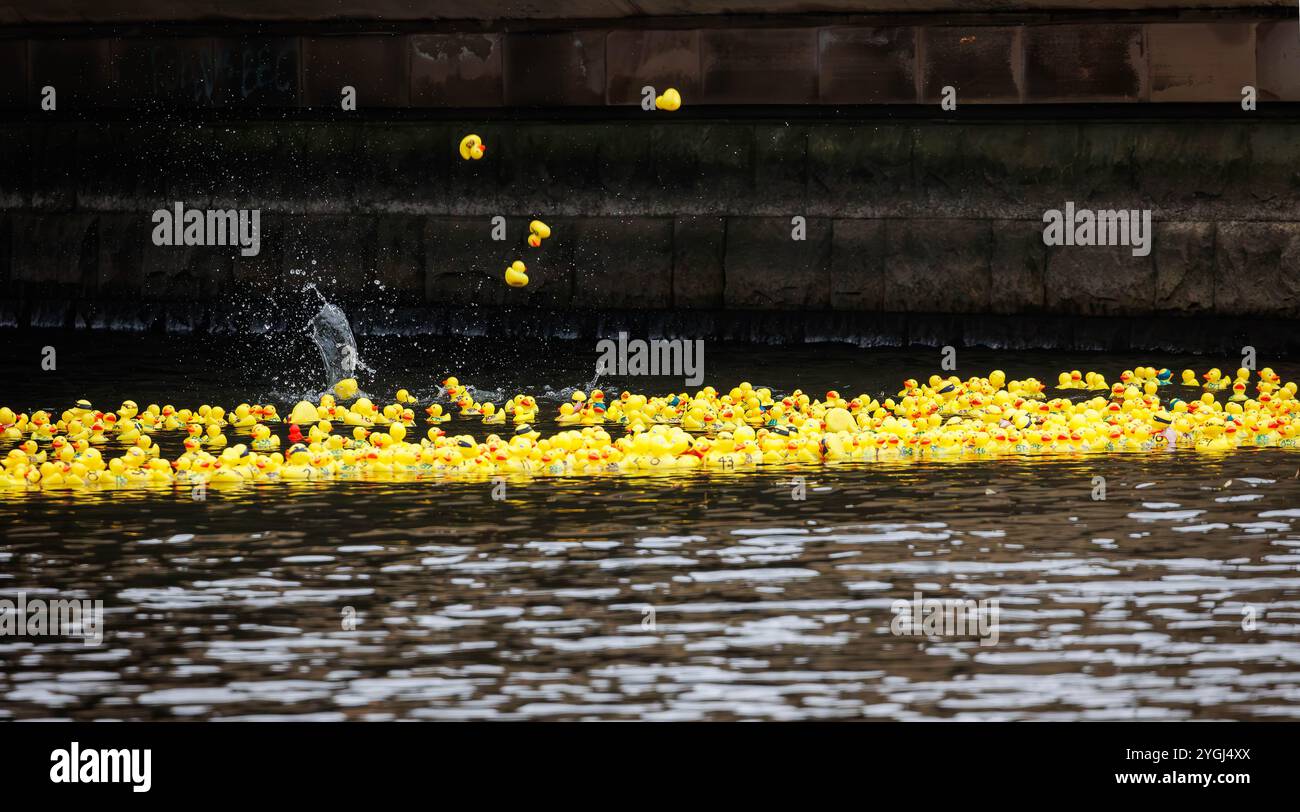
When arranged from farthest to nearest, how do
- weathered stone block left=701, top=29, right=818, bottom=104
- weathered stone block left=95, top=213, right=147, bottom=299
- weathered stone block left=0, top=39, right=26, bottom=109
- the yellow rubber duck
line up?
weathered stone block left=0, top=39, right=26, bottom=109 → weathered stone block left=95, top=213, right=147, bottom=299 → weathered stone block left=701, top=29, right=818, bottom=104 → the yellow rubber duck

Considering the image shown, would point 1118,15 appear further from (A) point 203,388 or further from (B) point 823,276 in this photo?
(A) point 203,388

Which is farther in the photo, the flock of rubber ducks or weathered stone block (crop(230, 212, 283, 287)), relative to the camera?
weathered stone block (crop(230, 212, 283, 287))

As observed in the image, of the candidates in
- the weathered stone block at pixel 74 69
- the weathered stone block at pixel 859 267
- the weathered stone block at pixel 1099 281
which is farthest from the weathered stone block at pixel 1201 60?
the weathered stone block at pixel 74 69

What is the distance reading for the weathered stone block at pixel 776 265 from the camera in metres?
21.8

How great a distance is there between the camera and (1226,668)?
25.9ft

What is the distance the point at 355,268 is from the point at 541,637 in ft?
49.8

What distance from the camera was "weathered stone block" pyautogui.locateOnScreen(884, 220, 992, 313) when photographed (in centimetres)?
2131

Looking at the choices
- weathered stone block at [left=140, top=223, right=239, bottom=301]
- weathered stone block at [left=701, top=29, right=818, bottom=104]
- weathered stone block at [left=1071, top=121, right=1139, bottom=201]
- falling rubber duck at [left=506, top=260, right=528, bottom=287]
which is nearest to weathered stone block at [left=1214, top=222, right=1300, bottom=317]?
weathered stone block at [left=1071, top=121, right=1139, bottom=201]

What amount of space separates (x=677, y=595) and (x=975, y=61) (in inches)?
523

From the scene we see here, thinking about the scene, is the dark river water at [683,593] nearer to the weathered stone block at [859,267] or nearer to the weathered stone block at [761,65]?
the weathered stone block at [859,267]

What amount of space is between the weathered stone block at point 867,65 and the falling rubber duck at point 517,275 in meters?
3.65

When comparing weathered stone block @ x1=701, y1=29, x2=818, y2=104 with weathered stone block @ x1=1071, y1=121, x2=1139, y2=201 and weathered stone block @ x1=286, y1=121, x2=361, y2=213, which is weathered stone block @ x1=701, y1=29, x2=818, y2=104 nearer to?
weathered stone block @ x1=1071, y1=121, x2=1139, y2=201

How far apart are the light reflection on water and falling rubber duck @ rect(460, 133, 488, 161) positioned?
933cm

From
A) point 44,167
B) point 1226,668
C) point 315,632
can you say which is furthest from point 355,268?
point 1226,668
